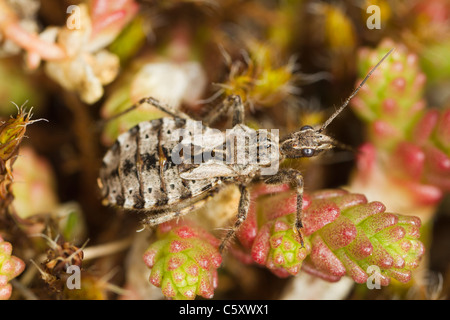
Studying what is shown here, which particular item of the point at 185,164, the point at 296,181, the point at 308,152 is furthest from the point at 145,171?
the point at 308,152

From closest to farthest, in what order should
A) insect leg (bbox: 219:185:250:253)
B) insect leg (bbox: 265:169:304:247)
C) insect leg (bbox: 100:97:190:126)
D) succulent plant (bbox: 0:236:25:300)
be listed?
succulent plant (bbox: 0:236:25:300), insect leg (bbox: 265:169:304:247), insect leg (bbox: 219:185:250:253), insect leg (bbox: 100:97:190:126)

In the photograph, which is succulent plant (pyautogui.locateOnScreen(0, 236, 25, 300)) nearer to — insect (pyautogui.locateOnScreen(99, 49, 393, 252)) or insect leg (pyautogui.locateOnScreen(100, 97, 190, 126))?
insect (pyautogui.locateOnScreen(99, 49, 393, 252))

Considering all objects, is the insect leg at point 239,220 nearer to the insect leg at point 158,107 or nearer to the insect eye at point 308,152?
the insect eye at point 308,152

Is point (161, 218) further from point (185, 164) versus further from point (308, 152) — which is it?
point (308, 152)

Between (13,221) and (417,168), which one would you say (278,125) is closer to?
(417,168)

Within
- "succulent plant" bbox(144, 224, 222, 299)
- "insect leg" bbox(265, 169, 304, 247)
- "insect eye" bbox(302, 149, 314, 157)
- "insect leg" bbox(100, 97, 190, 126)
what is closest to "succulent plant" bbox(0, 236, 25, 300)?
"succulent plant" bbox(144, 224, 222, 299)

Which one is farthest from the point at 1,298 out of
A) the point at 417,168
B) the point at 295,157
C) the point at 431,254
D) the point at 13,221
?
the point at 431,254
